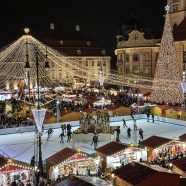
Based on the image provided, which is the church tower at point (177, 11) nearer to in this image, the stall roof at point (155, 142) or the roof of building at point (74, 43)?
the roof of building at point (74, 43)

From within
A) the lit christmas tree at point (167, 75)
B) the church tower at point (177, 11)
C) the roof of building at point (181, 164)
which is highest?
the church tower at point (177, 11)

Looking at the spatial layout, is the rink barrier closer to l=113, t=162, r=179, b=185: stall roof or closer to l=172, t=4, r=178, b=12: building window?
l=113, t=162, r=179, b=185: stall roof

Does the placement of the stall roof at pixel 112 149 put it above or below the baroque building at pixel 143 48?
below

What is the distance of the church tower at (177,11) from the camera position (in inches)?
2058

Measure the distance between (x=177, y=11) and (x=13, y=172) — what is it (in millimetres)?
40862

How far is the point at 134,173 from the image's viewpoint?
14859mm

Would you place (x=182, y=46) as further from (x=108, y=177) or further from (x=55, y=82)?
(x=108, y=177)

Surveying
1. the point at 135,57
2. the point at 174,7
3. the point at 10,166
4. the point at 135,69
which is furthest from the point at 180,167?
the point at 135,57

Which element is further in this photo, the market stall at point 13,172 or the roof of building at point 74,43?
the roof of building at point 74,43

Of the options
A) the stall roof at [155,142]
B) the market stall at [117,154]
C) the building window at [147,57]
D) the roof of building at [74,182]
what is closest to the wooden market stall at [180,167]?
the market stall at [117,154]

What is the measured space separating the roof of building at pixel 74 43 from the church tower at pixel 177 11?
51.5ft

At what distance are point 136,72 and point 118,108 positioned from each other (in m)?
24.3

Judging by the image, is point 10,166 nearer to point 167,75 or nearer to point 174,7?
point 167,75

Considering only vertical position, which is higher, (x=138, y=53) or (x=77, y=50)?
(x=77, y=50)
